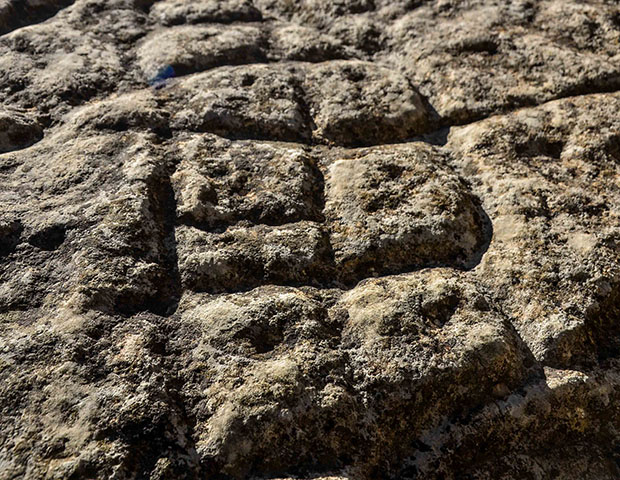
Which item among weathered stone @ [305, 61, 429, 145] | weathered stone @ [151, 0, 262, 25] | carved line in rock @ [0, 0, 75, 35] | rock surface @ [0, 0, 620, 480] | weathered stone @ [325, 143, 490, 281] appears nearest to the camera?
rock surface @ [0, 0, 620, 480]

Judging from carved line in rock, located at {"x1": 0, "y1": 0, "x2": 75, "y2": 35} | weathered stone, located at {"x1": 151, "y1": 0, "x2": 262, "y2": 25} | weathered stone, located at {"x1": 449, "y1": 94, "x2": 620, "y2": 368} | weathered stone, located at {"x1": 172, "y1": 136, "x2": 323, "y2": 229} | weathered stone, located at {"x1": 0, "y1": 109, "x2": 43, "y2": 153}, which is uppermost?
carved line in rock, located at {"x1": 0, "y1": 0, "x2": 75, "y2": 35}

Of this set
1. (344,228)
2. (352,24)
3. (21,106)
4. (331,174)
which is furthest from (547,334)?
(21,106)

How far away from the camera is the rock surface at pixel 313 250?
1.87 m

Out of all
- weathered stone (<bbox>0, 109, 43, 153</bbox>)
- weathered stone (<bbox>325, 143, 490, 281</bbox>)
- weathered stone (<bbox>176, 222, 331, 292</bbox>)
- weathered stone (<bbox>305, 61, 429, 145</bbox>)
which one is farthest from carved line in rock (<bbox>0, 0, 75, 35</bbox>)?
weathered stone (<bbox>325, 143, 490, 281</bbox>)

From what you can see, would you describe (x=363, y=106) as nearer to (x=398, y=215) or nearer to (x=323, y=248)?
(x=398, y=215)

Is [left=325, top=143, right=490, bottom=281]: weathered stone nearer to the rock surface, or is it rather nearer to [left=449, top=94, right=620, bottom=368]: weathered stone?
the rock surface

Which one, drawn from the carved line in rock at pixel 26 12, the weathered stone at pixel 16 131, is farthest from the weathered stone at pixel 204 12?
the weathered stone at pixel 16 131

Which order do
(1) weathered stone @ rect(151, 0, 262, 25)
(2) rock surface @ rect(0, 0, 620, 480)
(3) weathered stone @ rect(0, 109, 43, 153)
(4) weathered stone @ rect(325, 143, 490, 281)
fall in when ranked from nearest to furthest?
(2) rock surface @ rect(0, 0, 620, 480), (4) weathered stone @ rect(325, 143, 490, 281), (3) weathered stone @ rect(0, 109, 43, 153), (1) weathered stone @ rect(151, 0, 262, 25)

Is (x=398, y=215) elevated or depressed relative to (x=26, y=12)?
depressed

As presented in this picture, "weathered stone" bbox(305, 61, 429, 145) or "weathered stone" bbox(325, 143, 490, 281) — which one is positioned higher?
"weathered stone" bbox(305, 61, 429, 145)

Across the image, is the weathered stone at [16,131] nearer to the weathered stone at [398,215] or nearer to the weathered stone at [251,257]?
the weathered stone at [251,257]

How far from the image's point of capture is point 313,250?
2336 millimetres

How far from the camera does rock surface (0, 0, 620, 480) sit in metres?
1.87

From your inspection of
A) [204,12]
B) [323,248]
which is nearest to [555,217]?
[323,248]
